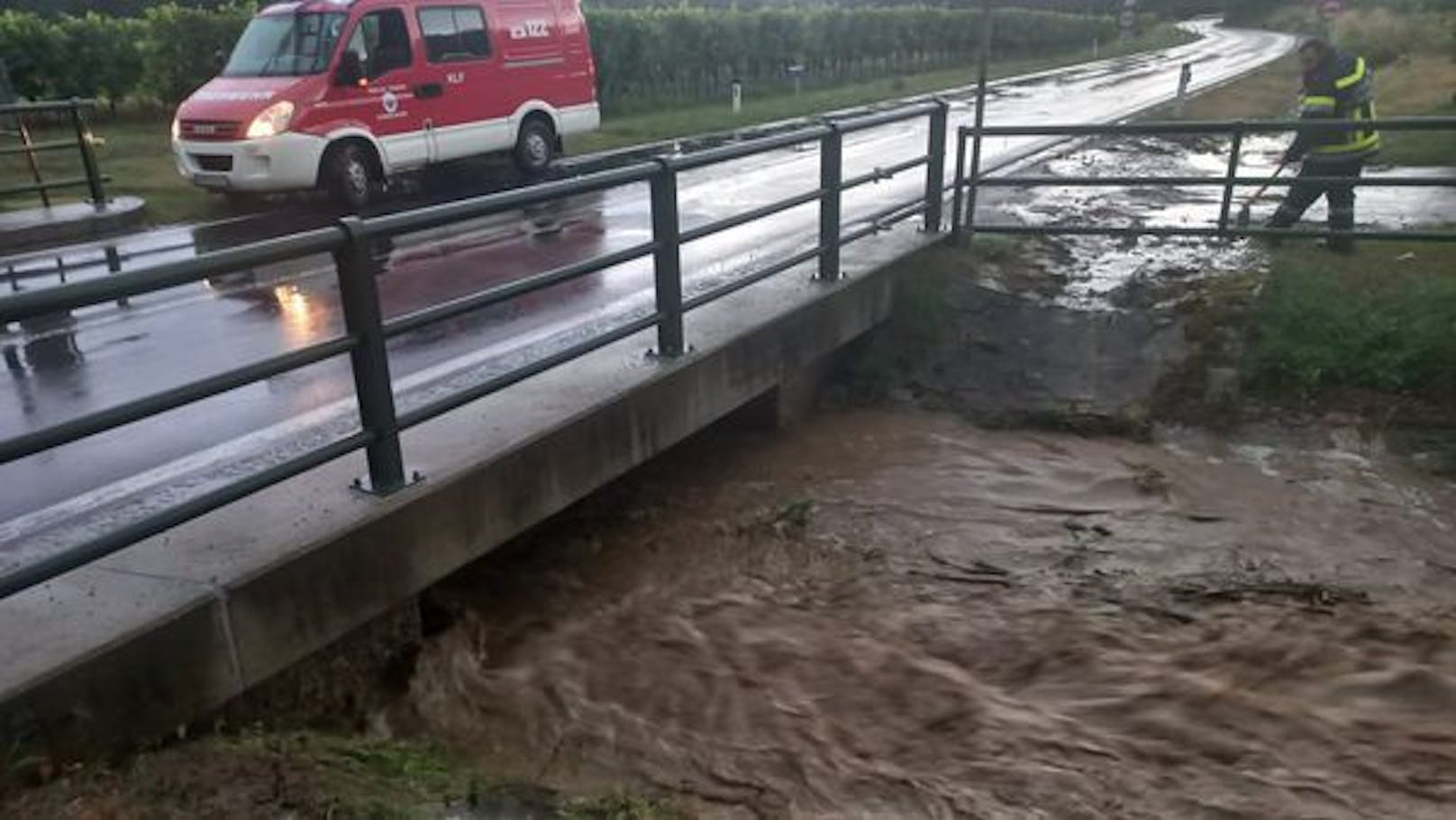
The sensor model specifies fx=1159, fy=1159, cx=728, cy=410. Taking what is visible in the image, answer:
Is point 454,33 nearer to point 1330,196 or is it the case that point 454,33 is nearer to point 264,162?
point 264,162

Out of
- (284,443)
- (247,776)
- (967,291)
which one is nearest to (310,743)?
(247,776)

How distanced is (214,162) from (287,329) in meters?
5.69

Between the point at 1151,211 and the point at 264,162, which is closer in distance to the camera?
the point at 1151,211

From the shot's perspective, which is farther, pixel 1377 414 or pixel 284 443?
pixel 1377 414

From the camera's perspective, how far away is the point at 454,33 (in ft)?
44.2

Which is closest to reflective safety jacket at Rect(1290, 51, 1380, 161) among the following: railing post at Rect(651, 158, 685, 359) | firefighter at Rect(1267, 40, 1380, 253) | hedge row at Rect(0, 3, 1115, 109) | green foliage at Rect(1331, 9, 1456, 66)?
firefighter at Rect(1267, 40, 1380, 253)

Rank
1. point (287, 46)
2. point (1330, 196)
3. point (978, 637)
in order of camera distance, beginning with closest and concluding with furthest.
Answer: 1. point (978, 637)
2. point (1330, 196)
3. point (287, 46)

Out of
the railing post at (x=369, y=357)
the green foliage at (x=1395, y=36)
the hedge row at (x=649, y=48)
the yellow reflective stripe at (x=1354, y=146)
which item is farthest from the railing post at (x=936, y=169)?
the green foliage at (x=1395, y=36)

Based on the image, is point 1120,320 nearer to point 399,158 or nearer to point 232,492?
point 232,492

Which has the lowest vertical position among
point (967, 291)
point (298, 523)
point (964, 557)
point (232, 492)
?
point (964, 557)

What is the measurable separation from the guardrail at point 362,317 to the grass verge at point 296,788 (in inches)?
23.9

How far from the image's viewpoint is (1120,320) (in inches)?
330

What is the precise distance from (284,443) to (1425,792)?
4.81 m

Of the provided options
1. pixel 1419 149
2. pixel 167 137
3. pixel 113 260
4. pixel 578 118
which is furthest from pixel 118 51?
pixel 1419 149
